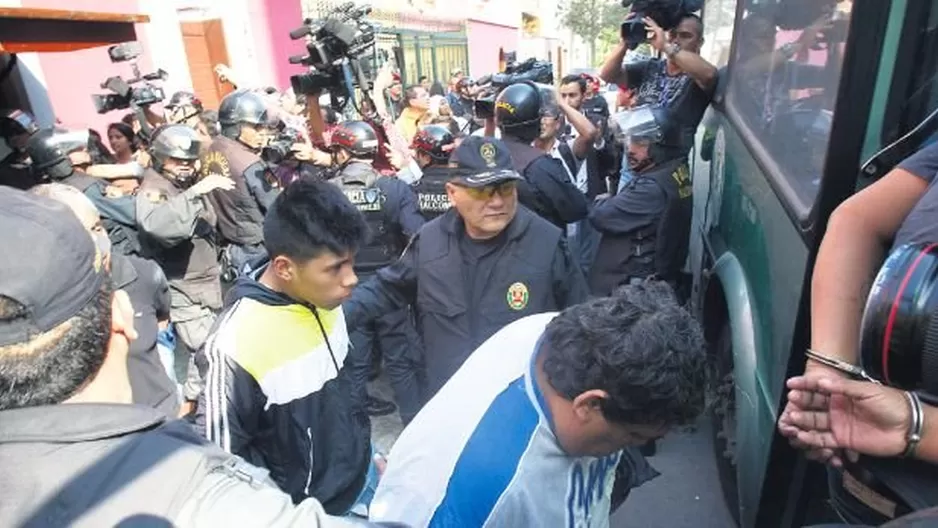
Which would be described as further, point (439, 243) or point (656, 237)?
point (656, 237)

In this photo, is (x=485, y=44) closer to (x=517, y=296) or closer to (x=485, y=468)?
(x=517, y=296)

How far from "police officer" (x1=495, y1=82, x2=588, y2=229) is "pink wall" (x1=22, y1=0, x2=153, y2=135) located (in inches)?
229

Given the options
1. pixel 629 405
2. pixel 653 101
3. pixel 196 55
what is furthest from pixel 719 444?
pixel 196 55

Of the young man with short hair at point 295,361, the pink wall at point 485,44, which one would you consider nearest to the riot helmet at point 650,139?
the young man with short hair at point 295,361

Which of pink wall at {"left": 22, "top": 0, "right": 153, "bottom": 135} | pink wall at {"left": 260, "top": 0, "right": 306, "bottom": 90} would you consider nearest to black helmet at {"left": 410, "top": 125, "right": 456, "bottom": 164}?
pink wall at {"left": 22, "top": 0, "right": 153, "bottom": 135}

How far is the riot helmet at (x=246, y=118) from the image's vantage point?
456 cm

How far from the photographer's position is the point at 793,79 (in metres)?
2.14

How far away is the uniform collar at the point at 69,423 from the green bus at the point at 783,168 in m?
1.54

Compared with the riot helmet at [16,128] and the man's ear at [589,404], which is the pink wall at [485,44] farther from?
the man's ear at [589,404]

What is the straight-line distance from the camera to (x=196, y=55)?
10.4 m

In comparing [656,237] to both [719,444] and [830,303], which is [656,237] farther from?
[830,303]

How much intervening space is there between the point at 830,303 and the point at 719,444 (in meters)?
1.73

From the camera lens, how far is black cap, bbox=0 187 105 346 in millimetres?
889

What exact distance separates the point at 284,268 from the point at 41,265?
0.93 metres
